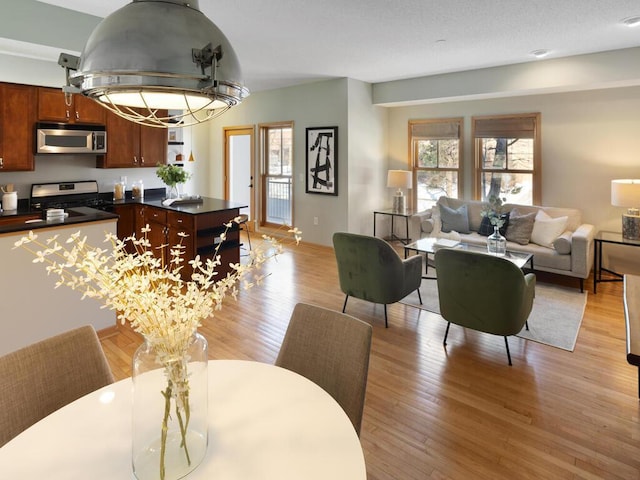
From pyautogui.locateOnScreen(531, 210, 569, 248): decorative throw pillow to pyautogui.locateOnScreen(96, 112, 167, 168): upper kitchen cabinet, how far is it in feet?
16.7

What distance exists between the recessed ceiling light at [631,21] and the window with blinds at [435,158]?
264 centimetres

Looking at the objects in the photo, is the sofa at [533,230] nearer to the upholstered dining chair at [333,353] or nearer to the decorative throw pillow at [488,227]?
the decorative throw pillow at [488,227]

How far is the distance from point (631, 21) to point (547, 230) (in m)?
2.24

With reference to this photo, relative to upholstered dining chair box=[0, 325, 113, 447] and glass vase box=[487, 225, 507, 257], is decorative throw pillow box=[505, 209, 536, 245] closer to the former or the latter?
glass vase box=[487, 225, 507, 257]

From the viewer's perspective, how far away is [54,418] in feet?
4.00

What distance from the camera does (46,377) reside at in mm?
1451

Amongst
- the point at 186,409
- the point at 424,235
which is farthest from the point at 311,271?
the point at 186,409

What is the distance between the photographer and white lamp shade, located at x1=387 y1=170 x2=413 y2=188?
6426 mm

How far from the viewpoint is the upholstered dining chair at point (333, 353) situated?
5.00 ft

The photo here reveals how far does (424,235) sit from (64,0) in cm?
477

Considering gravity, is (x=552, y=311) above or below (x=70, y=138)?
below


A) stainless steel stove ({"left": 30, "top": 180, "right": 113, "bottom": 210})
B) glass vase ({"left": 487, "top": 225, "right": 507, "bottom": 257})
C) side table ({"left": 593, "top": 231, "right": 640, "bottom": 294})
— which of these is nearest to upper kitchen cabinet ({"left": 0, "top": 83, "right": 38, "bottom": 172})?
stainless steel stove ({"left": 30, "top": 180, "right": 113, "bottom": 210})

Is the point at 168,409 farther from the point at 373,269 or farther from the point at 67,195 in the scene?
the point at 67,195

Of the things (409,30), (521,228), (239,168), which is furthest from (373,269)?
(239,168)
